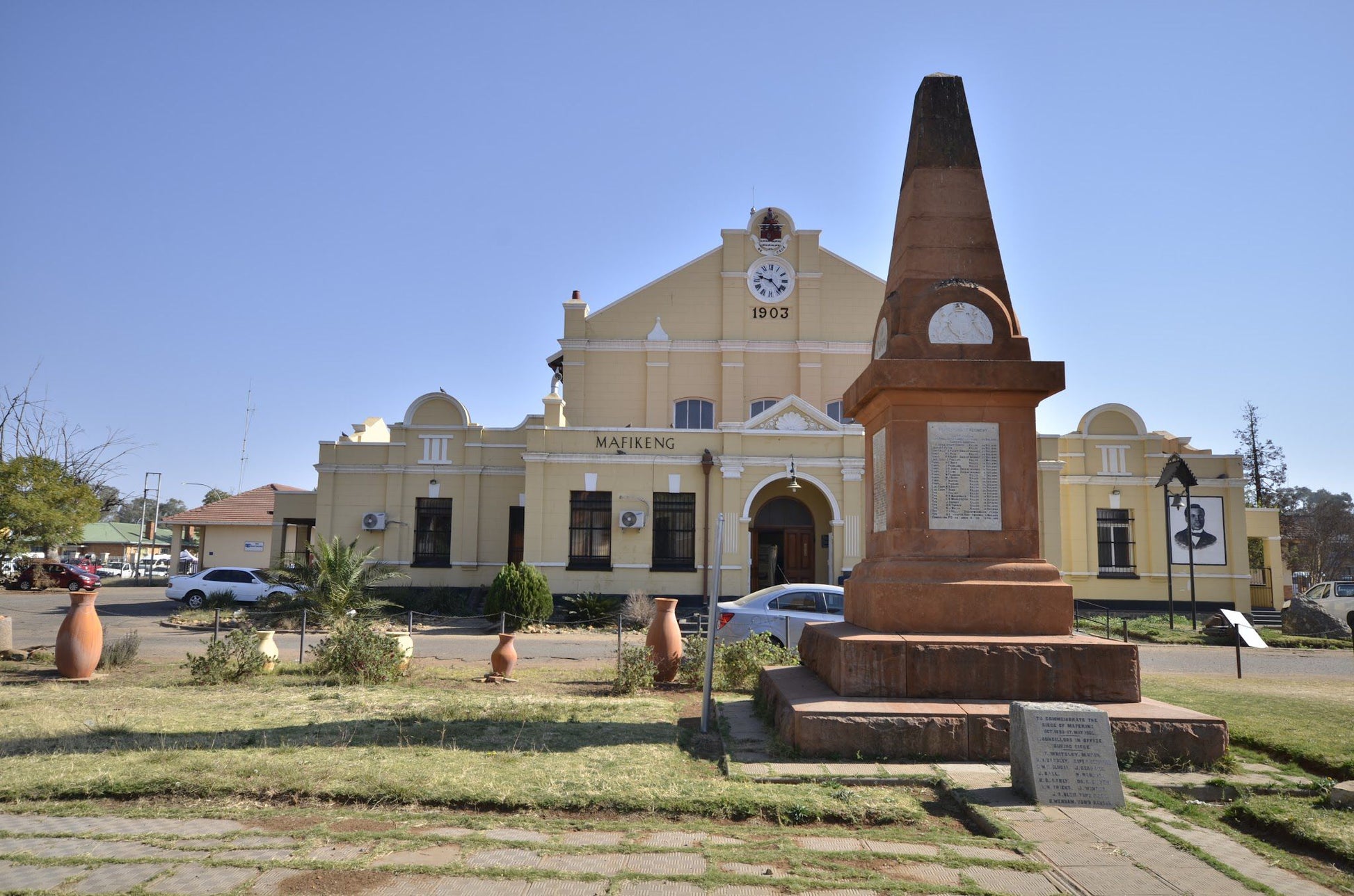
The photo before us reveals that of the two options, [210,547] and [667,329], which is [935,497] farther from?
[210,547]

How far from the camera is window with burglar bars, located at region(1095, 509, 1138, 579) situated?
85.4ft

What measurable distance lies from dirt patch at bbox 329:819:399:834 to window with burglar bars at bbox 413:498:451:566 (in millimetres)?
22312

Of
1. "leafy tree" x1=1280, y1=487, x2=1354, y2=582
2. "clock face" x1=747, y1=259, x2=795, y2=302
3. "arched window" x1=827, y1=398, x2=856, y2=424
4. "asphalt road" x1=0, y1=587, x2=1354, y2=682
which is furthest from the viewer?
"leafy tree" x1=1280, y1=487, x2=1354, y2=582

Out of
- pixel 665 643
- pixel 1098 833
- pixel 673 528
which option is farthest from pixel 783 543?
pixel 1098 833

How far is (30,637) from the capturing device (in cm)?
1839

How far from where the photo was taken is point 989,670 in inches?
292

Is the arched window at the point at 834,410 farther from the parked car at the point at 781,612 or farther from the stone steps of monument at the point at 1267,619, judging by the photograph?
the parked car at the point at 781,612

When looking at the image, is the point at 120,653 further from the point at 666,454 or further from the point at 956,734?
the point at 666,454

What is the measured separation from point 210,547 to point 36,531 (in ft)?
57.2

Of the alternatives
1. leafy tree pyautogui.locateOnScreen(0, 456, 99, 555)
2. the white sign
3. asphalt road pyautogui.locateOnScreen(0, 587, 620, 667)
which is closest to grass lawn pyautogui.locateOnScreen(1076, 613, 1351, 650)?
the white sign

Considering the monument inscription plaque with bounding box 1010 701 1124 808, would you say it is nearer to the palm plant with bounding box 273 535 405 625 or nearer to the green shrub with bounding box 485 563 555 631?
the palm plant with bounding box 273 535 405 625

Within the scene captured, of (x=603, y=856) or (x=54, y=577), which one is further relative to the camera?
(x=54, y=577)

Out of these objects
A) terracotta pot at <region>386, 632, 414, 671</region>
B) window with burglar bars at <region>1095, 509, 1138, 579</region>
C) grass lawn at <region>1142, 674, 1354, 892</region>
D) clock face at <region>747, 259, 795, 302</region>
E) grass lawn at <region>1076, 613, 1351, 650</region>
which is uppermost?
clock face at <region>747, 259, 795, 302</region>

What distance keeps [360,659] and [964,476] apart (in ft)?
26.0
